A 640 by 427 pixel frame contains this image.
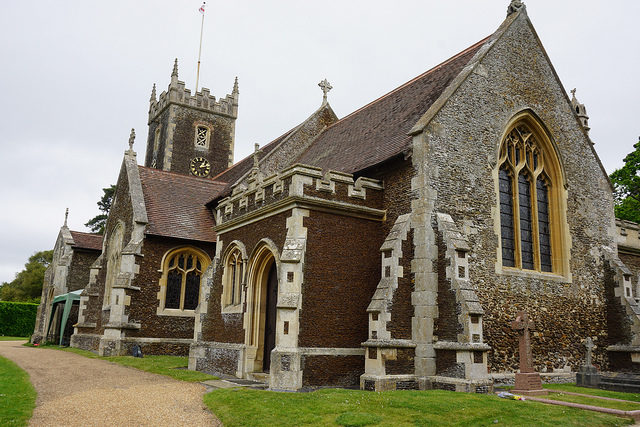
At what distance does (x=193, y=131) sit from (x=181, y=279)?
16.2 meters

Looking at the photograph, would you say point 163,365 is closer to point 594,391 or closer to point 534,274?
point 534,274

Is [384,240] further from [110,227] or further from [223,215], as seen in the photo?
[110,227]

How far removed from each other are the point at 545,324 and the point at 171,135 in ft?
87.1

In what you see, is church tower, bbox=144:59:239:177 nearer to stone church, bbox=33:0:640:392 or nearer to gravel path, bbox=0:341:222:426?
stone church, bbox=33:0:640:392

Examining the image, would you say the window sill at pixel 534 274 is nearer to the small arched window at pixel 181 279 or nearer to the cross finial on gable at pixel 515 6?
the cross finial on gable at pixel 515 6

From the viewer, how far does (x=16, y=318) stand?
38188 mm

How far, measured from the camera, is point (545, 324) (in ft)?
47.0

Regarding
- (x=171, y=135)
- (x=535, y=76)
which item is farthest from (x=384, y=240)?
(x=171, y=135)

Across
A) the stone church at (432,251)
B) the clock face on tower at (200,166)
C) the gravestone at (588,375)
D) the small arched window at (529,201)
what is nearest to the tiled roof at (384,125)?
the stone church at (432,251)

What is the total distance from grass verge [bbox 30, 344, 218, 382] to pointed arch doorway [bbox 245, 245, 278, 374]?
134 cm

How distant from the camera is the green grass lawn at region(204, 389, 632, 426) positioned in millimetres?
8305

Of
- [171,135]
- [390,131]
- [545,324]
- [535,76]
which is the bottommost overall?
[545,324]

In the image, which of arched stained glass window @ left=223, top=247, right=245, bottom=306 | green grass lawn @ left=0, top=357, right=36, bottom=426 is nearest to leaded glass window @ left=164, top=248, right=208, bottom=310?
arched stained glass window @ left=223, top=247, right=245, bottom=306

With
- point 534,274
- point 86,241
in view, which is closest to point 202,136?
point 86,241
